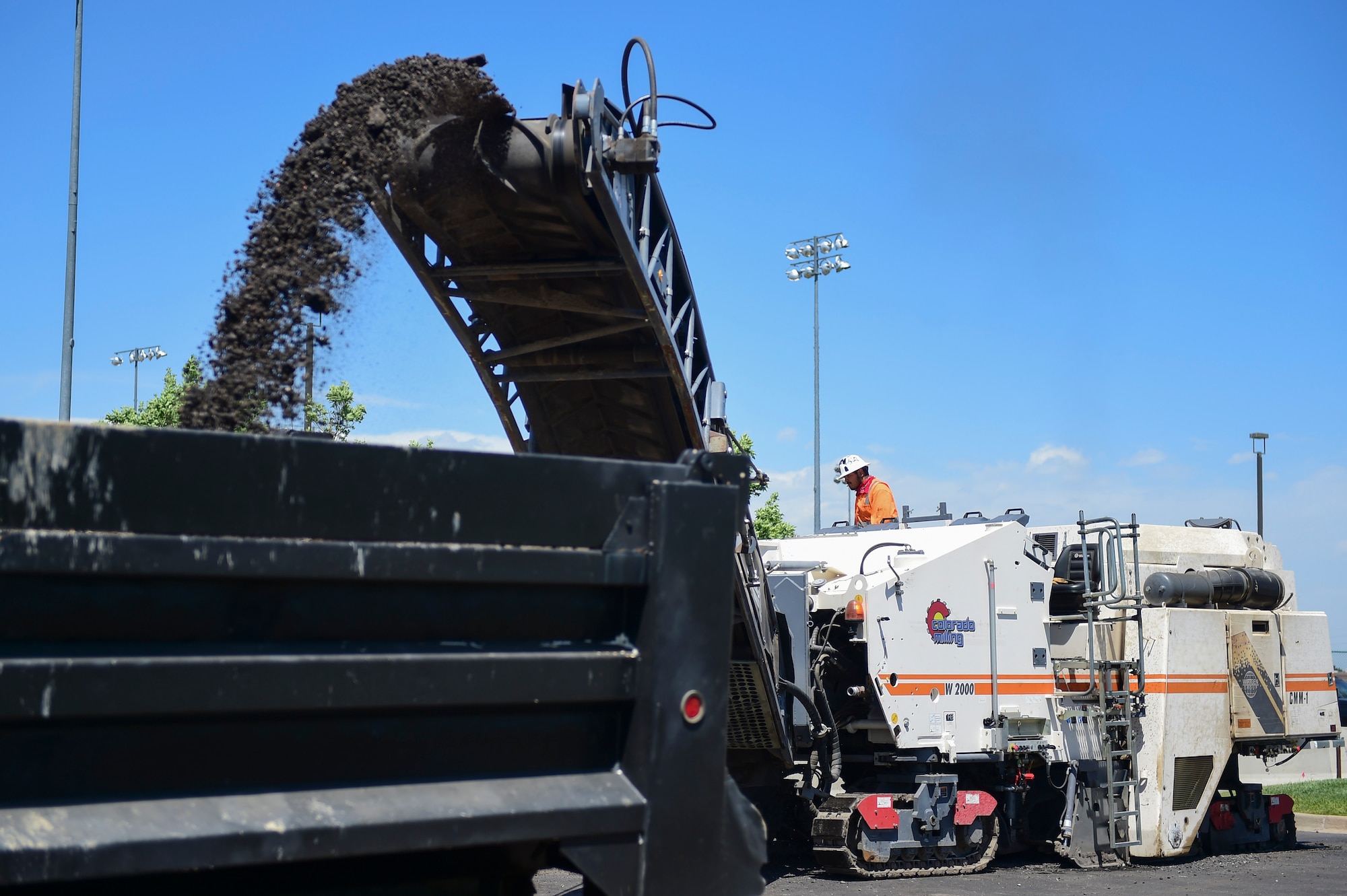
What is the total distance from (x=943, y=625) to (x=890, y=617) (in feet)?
1.64

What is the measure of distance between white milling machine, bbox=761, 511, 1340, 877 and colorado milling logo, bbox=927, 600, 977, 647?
15 mm

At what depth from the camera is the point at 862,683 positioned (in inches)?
360

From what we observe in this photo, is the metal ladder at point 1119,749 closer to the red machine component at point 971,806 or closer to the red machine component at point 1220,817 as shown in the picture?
the red machine component at point 971,806

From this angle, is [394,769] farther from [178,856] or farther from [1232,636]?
[1232,636]

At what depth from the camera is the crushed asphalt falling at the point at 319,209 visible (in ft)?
14.5

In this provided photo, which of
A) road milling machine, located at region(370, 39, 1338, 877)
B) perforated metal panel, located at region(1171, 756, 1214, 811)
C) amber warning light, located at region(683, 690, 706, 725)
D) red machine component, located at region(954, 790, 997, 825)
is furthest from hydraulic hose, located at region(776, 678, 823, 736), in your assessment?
amber warning light, located at region(683, 690, 706, 725)

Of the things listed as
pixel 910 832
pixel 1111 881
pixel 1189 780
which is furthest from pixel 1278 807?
pixel 910 832

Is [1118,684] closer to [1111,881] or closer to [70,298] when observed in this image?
[1111,881]

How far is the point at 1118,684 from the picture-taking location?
1044 cm

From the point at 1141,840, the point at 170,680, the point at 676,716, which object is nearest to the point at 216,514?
the point at 170,680

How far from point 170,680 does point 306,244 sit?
3.07 metres

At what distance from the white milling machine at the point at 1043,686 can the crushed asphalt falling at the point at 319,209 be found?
15.1 ft

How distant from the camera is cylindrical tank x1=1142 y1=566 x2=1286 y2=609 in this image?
10422 millimetres

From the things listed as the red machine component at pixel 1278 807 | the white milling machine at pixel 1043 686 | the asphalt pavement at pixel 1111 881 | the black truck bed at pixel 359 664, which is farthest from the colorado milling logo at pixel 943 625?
the black truck bed at pixel 359 664
